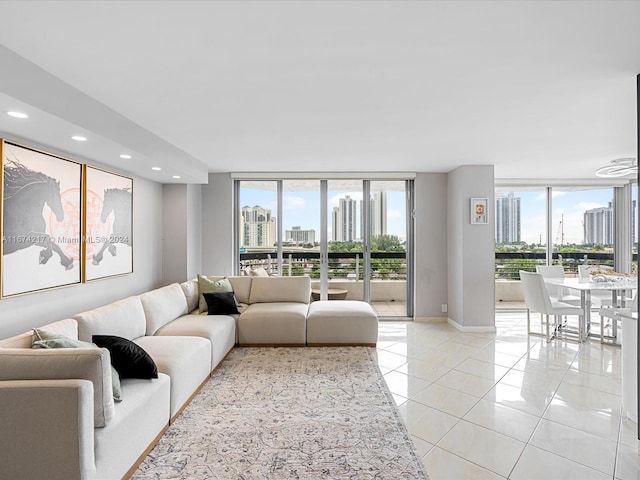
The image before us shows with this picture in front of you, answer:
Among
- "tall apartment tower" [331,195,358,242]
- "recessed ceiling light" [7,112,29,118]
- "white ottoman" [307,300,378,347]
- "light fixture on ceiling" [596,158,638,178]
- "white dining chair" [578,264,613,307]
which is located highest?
"light fixture on ceiling" [596,158,638,178]

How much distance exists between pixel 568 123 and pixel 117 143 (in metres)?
4.06

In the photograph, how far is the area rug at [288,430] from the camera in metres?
2.19

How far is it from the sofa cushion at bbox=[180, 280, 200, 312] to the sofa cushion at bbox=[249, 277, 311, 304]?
74 centimetres

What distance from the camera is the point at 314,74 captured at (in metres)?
2.39

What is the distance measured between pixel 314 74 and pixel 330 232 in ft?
13.0

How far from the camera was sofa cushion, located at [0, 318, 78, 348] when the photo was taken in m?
2.23

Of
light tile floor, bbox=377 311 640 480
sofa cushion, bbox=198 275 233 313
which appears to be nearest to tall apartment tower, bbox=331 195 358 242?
light tile floor, bbox=377 311 640 480

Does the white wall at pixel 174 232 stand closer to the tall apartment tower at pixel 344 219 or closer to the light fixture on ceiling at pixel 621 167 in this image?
the tall apartment tower at pixel 344 219

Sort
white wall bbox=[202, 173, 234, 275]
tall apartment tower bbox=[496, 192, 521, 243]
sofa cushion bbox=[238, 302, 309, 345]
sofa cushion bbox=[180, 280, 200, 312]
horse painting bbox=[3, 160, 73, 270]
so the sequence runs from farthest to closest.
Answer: tall apartment tower bbox=[496, 192, 521, 243] → white wall bbox=[202, 173, 234, 275] → sofa cushion bbox=[180, 280, 200, 312] → sofa cushion bbox=[238, 302, 309, 345] → horse painting bbox=[3, 160, 73, 270]

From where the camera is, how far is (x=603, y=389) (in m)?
3.41

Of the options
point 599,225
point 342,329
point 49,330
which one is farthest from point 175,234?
point 599,225

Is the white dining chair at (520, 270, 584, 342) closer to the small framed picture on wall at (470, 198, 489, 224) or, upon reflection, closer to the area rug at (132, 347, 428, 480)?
the small framed picture on wall at (470, 198, 489, 224)

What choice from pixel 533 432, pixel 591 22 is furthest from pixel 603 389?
pixel 591 22

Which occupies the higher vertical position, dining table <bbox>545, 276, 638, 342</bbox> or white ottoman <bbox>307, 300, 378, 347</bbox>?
dining table <bbox>545, 276, 638, 342</bbox>
